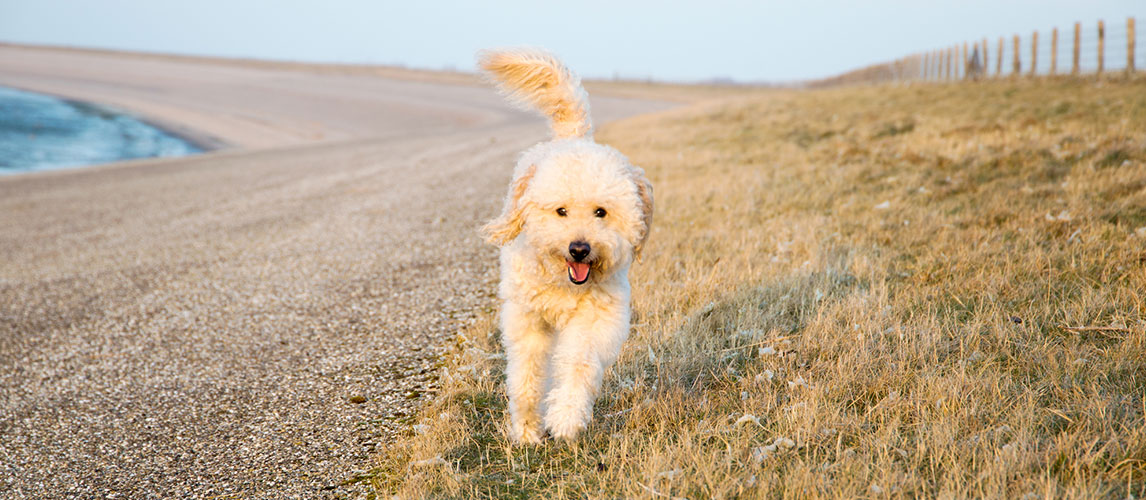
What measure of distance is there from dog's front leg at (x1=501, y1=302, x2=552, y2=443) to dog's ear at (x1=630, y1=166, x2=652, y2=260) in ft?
2.34

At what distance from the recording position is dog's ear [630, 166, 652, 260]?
4.00 metres

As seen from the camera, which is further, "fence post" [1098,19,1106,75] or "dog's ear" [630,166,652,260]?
"fence post" [1098,19,1106,75]

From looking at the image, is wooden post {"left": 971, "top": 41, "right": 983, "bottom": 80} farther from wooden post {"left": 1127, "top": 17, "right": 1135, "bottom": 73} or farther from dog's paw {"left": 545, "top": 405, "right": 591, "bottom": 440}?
dog's paw {"left": 545, "top": 405, "right": 591, "bottom": 440}

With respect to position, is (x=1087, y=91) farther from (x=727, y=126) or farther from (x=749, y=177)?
(x=749, y=177)

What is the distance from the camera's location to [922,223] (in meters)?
7.47

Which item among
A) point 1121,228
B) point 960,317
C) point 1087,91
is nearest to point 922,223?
point 1121,228

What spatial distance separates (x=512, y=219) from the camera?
4.06 m

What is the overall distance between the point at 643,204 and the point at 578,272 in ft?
2.04

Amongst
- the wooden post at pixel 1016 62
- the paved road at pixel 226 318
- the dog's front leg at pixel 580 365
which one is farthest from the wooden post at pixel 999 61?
the dog's front leg at pixel 580 365

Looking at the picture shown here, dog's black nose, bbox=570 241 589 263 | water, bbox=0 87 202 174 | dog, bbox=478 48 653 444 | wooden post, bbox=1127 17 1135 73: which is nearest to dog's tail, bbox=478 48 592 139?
dog, bbox=478 48 653 444

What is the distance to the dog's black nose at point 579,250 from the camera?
369 cm

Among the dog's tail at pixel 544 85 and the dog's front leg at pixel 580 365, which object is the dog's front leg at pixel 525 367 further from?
the dog's tail at pixel 544 85

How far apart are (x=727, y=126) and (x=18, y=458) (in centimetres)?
1955

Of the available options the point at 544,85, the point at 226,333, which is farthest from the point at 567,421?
the point at 226,333
